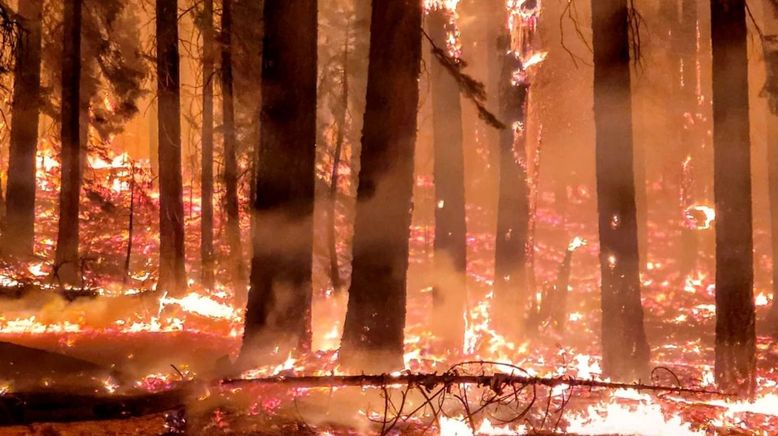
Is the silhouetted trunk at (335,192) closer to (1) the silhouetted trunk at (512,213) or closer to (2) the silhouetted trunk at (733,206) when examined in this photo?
(1) the silhouetted trunk at (512,213)

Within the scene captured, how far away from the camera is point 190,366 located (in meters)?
9.23

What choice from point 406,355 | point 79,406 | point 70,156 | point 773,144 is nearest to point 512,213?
point 406,355

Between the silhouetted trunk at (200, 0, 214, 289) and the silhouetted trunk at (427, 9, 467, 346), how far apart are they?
5.40 metres

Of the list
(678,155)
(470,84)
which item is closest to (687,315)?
(678,155)

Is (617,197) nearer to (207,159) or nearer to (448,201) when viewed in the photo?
(448,201)

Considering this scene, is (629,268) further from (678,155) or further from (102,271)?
(678,155)

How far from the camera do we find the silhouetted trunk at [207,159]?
52.1 ft

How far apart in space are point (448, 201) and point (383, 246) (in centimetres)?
700

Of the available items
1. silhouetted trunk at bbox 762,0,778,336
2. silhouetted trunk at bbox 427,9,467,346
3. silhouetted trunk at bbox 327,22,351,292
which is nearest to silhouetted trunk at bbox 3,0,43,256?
silhouetted trunk at bbox 327,22,351,292

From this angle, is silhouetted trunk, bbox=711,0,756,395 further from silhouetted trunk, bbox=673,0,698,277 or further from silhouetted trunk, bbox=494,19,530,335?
silhouetted trunk, bbox=673,0,698,277

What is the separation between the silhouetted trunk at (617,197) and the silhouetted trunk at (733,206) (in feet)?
3.97

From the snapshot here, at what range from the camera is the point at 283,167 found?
793 cm

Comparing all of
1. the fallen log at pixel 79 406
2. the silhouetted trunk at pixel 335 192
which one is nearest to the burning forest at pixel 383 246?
the fallen log at pixel 79 406

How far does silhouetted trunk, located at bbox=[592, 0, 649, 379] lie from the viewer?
32.2ft
